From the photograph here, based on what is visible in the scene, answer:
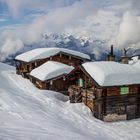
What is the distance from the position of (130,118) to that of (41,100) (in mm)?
8647

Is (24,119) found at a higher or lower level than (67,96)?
higher

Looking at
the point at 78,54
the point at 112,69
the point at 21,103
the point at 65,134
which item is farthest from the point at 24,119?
the point at 78,54

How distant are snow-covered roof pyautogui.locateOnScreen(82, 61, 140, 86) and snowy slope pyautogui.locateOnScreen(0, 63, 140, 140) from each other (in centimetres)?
329

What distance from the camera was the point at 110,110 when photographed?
93.7 ft

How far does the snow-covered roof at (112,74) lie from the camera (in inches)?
1103

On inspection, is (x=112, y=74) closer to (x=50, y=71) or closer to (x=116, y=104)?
(x=116, y=104)

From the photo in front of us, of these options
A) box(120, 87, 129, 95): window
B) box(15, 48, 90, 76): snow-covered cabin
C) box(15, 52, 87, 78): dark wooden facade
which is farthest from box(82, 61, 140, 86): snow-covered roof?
box(15, 52, 87, 78): dark wooden facade

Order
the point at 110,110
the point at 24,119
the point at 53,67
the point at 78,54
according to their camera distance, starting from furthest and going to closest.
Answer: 1. the point at 78,54
2. the point at 53,67
3. the point at 110,110
4. the point at 24,119

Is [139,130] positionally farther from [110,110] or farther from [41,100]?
[41,100]

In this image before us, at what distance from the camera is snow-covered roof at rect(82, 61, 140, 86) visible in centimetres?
2802

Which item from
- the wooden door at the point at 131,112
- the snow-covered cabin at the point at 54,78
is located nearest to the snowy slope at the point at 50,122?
the wooden door at the point at 131,112

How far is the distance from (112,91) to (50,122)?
9.09 meters

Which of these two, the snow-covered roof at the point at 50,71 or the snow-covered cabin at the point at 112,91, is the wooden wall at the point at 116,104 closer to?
the snow-covered cabin at the point at 112,91

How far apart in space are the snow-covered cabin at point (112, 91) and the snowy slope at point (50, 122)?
1013 millimetres
